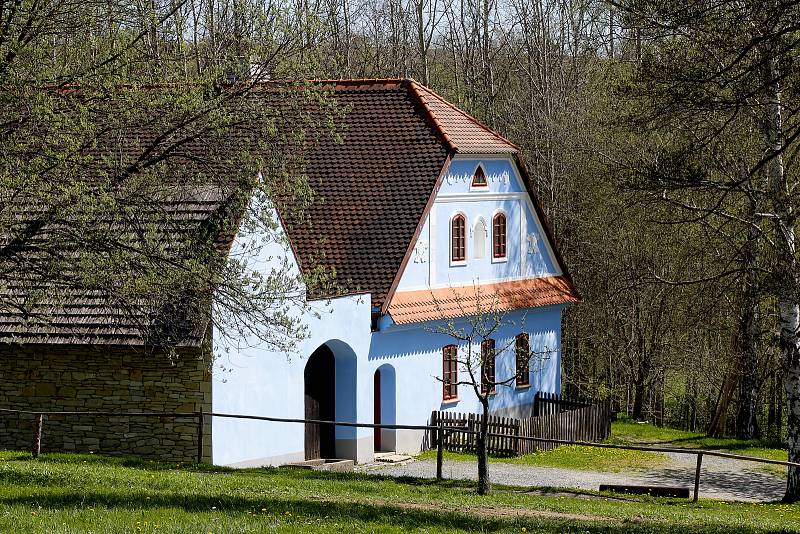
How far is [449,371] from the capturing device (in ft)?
99.0

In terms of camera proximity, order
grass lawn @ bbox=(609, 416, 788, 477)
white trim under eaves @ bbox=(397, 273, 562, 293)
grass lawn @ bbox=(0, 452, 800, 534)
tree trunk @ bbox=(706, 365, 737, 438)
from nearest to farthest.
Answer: grass lawn @ bbox=(0, 452, 800, 534), white trim under eaves @ bbox=(397, 273, 562, 293), grass lawn @ bbox=(609, 416, 788, 477), tree trunk @ bbox=(706, 365, 737, 438)

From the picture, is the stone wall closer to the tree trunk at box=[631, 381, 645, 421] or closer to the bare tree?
the bare tree

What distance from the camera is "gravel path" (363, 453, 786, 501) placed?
2434 cm

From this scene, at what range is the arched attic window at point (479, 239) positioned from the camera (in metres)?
31.6

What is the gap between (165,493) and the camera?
15422mm

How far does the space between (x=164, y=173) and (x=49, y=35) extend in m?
2.20

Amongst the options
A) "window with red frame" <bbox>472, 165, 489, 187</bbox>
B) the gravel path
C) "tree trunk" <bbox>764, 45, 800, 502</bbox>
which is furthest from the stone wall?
"window with red frame" <bbox>472, 165, 489, 187</bbox>

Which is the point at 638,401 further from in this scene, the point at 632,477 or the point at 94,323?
the point at 94,323

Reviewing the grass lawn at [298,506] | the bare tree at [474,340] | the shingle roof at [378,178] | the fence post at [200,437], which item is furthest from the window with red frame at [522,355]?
the grass lawn at [298,506]

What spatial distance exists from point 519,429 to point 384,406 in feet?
9.91

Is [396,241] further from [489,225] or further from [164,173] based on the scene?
[164,173]

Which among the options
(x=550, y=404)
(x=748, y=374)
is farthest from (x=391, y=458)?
(x=748, y=374)

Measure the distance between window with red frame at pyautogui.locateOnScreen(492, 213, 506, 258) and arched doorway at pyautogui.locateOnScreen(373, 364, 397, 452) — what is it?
552 cm

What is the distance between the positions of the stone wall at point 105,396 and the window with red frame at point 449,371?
8.49 metres
